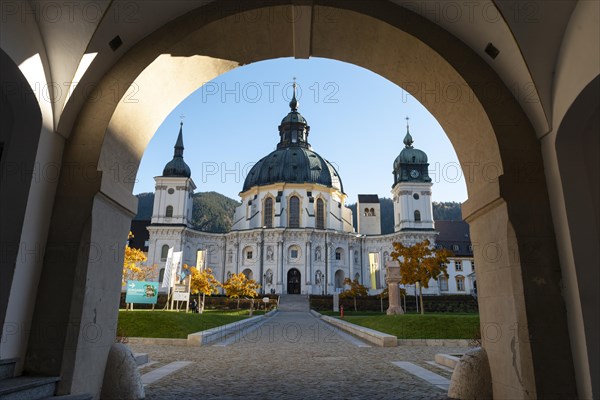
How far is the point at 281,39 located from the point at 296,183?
60.4 metres

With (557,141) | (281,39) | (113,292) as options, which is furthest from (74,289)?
(557,141)

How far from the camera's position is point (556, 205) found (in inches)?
222

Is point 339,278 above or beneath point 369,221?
beneath

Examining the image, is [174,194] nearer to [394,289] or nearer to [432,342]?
[394,289]

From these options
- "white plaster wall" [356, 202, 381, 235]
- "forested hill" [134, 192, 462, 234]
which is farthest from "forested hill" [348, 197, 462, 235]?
"white plaster wall" [356, 202, 381, 235]

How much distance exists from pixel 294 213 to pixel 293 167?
765 centimetres

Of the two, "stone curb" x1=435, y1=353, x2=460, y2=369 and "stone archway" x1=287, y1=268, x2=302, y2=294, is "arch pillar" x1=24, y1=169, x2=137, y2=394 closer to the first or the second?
"stone curb" x1=435, y1=353, x2=460, y2=369

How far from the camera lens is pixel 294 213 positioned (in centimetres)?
6719

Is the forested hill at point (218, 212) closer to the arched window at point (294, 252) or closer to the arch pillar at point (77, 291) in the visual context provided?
the arched window at point (294, 252)

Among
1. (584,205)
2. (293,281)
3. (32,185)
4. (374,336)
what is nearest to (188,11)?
(32,185)

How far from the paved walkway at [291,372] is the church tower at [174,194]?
5456 cm

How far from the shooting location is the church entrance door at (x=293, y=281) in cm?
6294

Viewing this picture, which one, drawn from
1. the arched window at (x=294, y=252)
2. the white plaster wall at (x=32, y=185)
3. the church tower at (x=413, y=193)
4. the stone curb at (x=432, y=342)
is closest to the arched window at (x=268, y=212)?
the arched window at (x=294, y=252)

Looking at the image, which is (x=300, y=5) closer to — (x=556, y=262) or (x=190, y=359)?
(x=556, y=262)
